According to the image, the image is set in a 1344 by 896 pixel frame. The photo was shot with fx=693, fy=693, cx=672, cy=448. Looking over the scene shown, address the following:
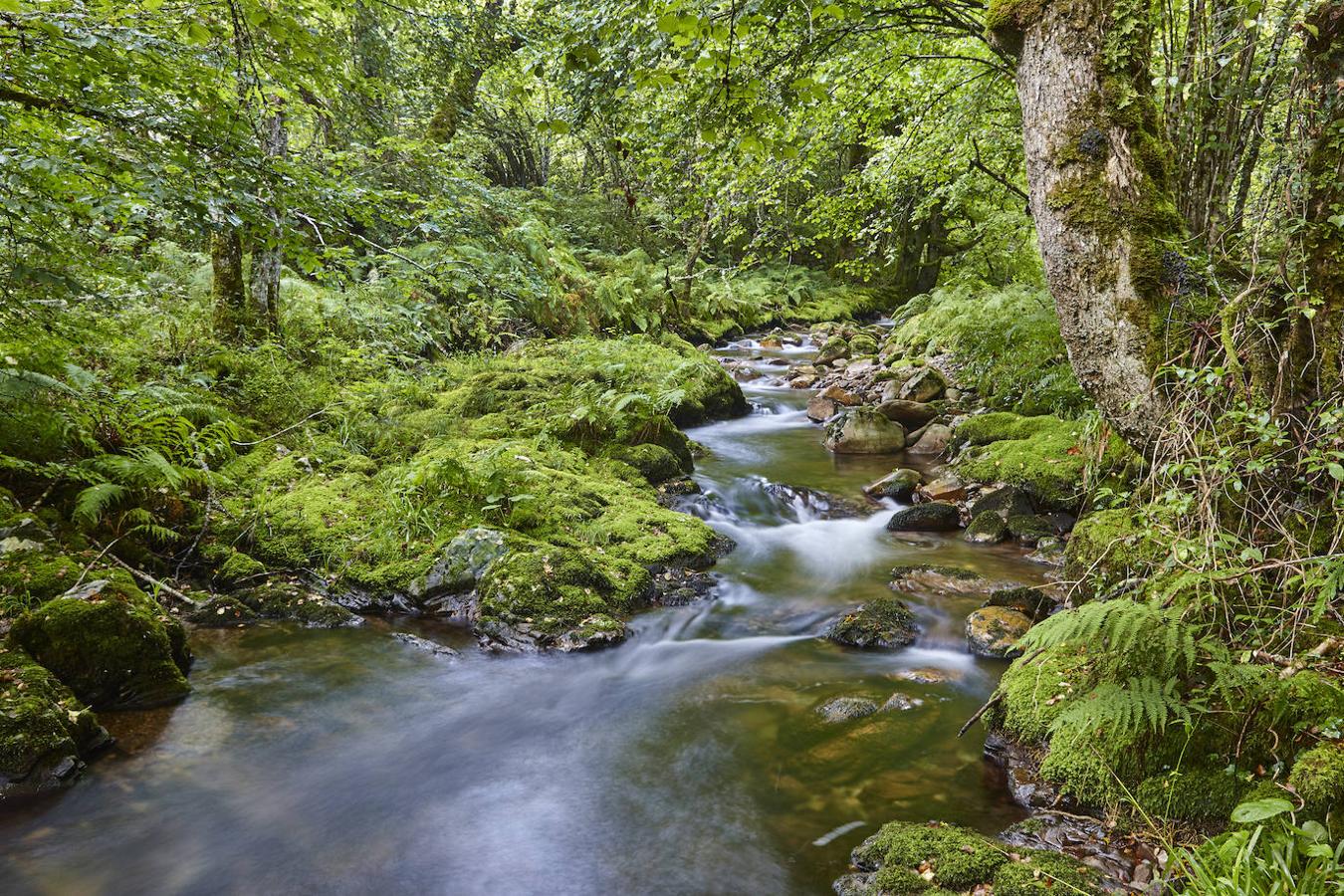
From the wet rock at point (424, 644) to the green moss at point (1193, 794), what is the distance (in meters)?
4.22

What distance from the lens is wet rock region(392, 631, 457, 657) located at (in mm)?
5105

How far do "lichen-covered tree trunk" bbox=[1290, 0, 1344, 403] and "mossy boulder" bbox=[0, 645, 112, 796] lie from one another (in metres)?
6.02

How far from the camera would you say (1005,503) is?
287 inches

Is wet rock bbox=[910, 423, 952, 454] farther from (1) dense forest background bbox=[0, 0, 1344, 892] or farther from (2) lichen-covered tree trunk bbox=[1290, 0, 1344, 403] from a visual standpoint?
(2) lichen-covered tree trunk bbox=[1290, 0, 1344, 403]

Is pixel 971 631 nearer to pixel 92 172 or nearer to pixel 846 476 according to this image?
pixel 846 476

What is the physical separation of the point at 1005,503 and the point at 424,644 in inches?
229

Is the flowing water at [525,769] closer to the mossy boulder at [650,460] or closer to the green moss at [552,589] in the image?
the green moss at [552,589]

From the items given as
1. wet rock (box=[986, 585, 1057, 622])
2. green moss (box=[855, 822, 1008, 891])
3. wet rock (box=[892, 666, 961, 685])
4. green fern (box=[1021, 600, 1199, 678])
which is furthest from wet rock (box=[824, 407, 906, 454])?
green moss (box=[855, 822, 1008, 891])

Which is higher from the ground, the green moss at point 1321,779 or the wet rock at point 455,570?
the wet rock at point 455,570

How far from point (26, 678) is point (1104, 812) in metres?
5.23

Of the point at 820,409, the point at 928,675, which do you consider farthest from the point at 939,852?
the point at 820,409

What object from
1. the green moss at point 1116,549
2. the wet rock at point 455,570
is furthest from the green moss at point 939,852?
the wet rock at point 455,570

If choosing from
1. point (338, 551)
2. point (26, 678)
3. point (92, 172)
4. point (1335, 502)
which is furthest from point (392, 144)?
point (1335, 502)

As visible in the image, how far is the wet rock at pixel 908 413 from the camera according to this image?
10.6 metres
